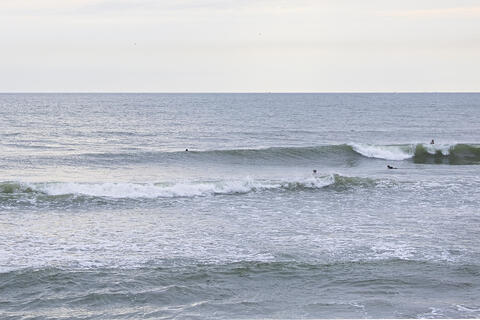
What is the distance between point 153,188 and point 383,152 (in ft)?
61.4

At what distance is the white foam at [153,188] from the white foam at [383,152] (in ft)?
44.1

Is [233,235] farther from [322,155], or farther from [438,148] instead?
[438,148]

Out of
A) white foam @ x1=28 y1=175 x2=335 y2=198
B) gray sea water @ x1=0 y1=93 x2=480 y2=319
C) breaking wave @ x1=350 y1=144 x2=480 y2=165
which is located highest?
breaking wave @ x1=350 y1=144 x2=480 y2=165

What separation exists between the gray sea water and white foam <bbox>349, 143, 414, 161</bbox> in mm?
1731

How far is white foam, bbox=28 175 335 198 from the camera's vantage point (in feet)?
74.8

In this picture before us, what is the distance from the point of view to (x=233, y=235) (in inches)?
643

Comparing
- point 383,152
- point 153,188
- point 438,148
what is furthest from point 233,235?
point 438,148

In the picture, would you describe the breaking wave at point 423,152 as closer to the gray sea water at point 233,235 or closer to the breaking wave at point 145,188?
the gray sea water at point 233,235

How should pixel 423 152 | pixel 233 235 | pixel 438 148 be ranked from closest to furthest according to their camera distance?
pixel 233 235, pixel 423 152, pixel 438 148

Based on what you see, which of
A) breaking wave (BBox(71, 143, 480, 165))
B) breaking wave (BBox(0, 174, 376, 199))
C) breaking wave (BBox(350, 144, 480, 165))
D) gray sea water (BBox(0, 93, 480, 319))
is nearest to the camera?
gray sea water (BBox(0, 93, 480, 319))

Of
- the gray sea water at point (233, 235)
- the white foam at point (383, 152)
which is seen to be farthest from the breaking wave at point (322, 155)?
the gray sea water at point (233, 235)

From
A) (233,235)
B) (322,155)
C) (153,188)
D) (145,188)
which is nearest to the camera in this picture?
(233,235)

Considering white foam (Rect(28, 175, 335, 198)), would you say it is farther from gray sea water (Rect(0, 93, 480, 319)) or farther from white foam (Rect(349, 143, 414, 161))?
white foam (Rect(349, 143, 414, 161))

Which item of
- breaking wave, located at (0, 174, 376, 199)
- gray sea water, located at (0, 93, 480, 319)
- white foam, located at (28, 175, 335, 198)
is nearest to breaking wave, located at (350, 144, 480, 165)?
gray sea water, located at (0, 93, 480, 319)
